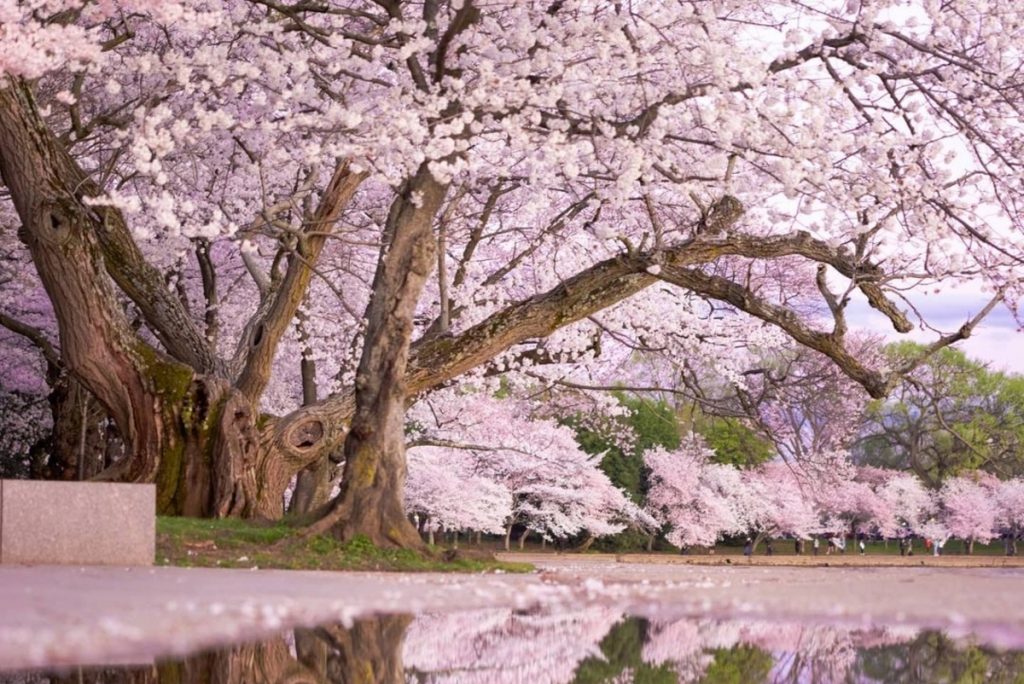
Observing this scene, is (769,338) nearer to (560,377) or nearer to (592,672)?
(560,377)

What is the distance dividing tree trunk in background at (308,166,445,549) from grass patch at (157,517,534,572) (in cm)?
28

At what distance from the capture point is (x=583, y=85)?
17.3m

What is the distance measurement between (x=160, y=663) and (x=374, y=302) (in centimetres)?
1032

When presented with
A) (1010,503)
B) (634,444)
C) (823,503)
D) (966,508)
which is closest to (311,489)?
(634,444)

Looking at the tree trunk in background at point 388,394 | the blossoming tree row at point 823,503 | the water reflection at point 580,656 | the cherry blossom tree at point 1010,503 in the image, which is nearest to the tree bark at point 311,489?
the tree trunk in background at point 388,394

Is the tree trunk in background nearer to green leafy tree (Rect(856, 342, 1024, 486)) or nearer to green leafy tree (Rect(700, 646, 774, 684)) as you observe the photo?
Result: green leafy tree (Rect(700, 646, 774, 684))

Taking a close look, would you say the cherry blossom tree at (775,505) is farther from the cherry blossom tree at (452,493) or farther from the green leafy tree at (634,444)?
the cherry blossom tree at (452,493)

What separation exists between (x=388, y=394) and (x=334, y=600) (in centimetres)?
594

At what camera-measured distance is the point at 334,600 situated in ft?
34.1

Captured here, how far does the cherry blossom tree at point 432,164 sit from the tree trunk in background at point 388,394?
29 mm

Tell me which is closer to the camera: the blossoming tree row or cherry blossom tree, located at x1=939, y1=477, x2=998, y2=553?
the blossoming tree row

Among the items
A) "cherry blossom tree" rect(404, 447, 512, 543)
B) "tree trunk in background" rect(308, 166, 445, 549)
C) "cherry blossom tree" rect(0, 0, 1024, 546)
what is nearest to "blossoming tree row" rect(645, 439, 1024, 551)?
"cherry blossom tree" rect(404, 447, 512, 543)

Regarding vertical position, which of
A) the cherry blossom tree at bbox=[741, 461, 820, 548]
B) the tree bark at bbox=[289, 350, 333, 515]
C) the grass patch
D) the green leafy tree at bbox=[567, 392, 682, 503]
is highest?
the green leafy tree at bbox=[567, 392, 682, 503]

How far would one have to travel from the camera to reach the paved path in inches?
304
